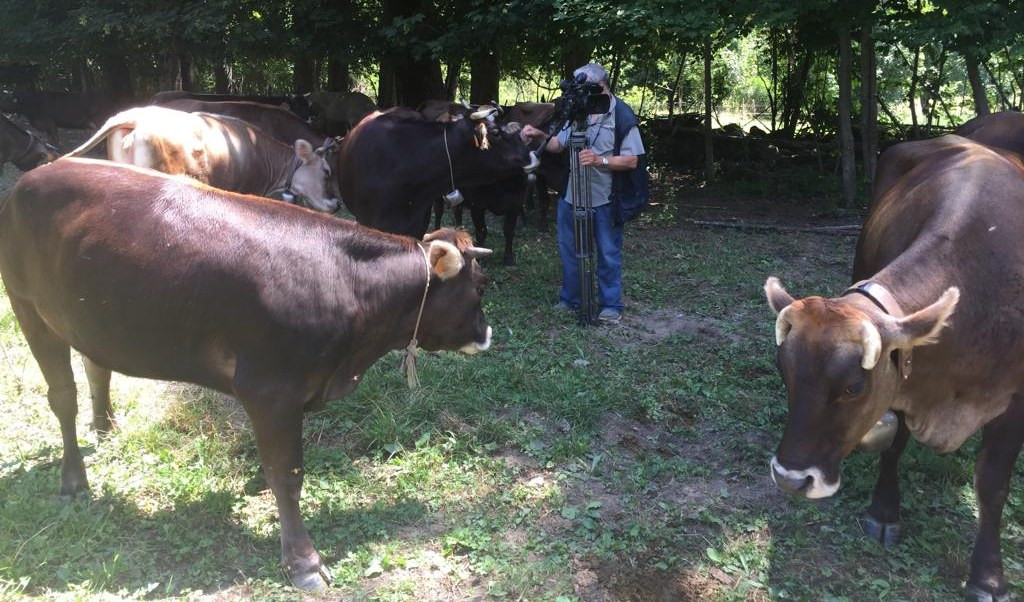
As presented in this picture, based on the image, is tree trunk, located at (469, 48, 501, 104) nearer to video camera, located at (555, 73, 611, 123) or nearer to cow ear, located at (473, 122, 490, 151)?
cow ear, located at (473, 122, 490, 151)

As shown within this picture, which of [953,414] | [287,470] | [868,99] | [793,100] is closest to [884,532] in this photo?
[953,414]

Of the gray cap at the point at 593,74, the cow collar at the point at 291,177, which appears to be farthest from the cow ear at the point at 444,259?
the cow collar at the point at 291,177

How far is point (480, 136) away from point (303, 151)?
5.44 feet

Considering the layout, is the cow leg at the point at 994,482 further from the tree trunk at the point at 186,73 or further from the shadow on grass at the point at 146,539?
the tree trunk at the point at 186,73

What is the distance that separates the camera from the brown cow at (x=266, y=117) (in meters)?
9.52

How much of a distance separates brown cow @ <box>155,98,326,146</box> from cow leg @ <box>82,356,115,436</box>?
4.98 meters

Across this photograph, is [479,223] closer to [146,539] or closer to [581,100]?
[581,100]

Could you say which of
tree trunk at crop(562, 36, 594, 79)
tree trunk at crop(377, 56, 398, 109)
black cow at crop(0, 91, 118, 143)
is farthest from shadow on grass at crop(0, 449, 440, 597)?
black cow at crop(0, 91, 118, 143)

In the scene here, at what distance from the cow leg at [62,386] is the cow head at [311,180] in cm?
349

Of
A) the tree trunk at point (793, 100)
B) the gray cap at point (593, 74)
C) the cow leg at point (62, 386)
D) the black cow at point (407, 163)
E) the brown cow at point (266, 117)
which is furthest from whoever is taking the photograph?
the tree trunk at point (793, 100)

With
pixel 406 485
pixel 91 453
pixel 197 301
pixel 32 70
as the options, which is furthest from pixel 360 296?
pixel 32 70

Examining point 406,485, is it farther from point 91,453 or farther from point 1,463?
point 1,463

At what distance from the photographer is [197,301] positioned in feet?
11.5

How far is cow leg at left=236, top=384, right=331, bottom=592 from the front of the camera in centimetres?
352
